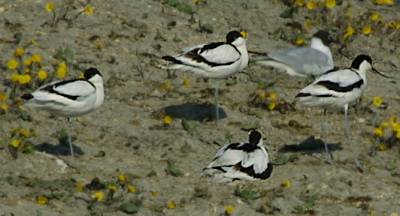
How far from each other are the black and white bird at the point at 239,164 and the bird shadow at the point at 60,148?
1.87 meters

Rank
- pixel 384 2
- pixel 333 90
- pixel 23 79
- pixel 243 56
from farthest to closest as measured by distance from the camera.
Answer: pixel 384 2, pixel 243 56, pixel 23 79, pixel 333 90

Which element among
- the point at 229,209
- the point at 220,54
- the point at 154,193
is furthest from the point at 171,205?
the point at 220,54

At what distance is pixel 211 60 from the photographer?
15.1 m

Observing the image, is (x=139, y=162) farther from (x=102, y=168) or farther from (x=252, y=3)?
(x=252, y=3)

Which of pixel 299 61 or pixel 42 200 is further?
pixel 299 61

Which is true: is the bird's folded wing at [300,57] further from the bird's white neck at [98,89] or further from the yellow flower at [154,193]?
the yellow flower at [154,193]

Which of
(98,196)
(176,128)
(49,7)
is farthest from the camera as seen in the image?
(49,7)

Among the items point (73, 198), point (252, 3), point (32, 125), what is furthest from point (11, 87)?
point (252, 3)

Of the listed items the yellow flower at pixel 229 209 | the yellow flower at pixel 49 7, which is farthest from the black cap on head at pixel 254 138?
the yellow flower at pixel 49 7

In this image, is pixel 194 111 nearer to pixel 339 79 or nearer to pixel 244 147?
pixel 339 79

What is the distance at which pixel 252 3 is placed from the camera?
20172 millimetres

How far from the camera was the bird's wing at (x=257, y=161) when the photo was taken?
1291 centimetres

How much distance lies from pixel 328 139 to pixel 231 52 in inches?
79.3

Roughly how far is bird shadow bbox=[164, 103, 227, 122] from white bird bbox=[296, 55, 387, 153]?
6.17 ft
